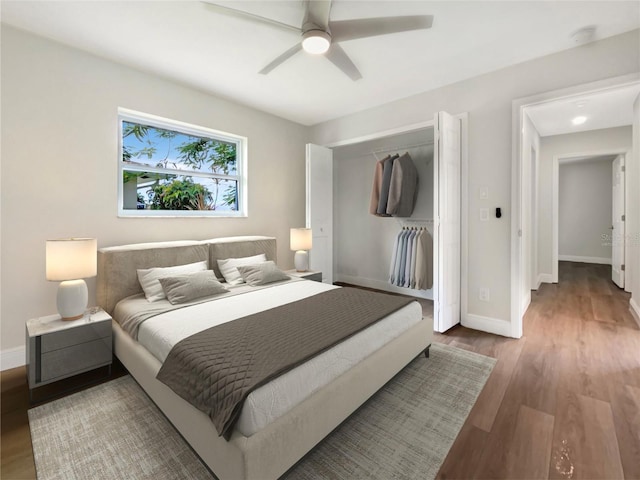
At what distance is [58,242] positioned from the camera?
2.08m

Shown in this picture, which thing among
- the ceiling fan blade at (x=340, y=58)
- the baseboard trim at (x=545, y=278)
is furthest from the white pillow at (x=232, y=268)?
the baseboard trim at (x=545, y=278)

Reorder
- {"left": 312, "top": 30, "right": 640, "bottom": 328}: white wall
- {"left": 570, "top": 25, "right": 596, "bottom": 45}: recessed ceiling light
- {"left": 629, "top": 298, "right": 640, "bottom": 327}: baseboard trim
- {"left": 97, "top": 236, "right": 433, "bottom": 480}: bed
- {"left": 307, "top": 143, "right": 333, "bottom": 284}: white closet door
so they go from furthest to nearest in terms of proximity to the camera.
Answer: {"left": 307, "top": 143, "right": 333, "bottom": 284}: white closet door
{"left": 629, "top": 298, "right": 640, "bottom": 327}: baseboard trim
{"left": 312, "top": 30, "right": 640, "bottom": 328}: white wall
{"left": 570, "top": 25, "right": 596, "bottom": 45}: recessed ceiling light
{"left": 97, "top": 236, "right": 433, "bottom": 480}: bed

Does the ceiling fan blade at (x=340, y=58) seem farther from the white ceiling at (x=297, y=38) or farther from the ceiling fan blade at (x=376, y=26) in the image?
the white ceiling at (x=297, y=38)

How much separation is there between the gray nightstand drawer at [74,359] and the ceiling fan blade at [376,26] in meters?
2.71

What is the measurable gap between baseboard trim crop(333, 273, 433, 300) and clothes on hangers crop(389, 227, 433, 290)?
0.40 meters

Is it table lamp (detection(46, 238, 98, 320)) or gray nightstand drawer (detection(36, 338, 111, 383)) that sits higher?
table lamp (detection(46, 238, 98, 320))

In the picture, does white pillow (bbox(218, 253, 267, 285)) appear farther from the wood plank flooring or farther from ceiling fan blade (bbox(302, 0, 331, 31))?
ceiling fan blade (bbox(302, 0, 331, 31))

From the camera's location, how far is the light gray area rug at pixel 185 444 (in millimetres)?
1400

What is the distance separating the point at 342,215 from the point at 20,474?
4.55 meters

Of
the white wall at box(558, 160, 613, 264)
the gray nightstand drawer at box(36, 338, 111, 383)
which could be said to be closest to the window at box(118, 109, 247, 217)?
the gray nightstand drawer at box(36, 338, 111, 383)

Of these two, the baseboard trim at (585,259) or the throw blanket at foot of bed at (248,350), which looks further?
the baseboard trim at (585,259)

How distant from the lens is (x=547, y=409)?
5.98ft

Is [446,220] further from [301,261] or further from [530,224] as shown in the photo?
[530,224]

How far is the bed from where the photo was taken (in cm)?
119
